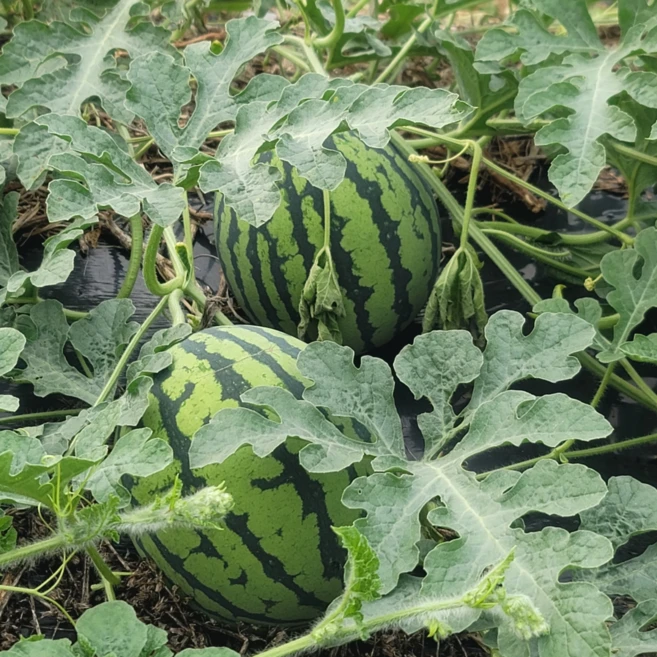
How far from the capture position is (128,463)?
1207 millimetres

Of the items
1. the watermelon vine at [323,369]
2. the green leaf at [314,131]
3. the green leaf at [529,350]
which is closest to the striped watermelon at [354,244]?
the watermelon vine at [323,369]

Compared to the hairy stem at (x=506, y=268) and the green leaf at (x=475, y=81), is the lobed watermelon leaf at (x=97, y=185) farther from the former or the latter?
the green leaf at (x=475, y=81)

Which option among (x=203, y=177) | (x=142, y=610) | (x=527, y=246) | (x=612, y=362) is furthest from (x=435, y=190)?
(x=142, y=610)

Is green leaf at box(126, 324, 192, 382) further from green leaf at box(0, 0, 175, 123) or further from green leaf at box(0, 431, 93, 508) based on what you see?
green leaf at box(0, 0, 175, 123)

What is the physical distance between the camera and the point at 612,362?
1727mm

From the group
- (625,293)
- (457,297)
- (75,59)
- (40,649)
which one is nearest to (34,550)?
(40,649)

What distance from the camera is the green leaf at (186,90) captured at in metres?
1.58

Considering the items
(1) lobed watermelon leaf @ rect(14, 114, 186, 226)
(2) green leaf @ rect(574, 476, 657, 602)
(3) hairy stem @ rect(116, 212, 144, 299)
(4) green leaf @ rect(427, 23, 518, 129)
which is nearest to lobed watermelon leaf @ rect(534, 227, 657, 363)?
(2) green leaf @ rect(574, 476, 657, 602)

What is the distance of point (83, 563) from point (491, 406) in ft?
3.10

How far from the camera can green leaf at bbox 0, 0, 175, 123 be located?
1.93m

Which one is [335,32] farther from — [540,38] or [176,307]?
[176,307]

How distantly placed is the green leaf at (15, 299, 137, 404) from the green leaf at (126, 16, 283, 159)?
1.24 ft

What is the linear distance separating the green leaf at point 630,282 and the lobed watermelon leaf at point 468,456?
13.0 inches

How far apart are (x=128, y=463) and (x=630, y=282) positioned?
1138 millimetres
